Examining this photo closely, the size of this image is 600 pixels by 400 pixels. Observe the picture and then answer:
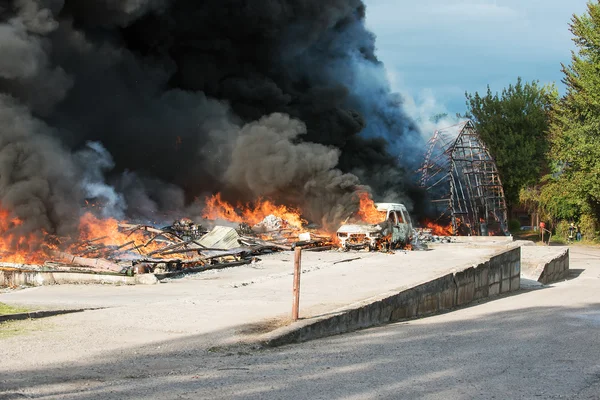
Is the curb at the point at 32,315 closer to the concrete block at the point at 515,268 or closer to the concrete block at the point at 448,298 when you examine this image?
the concrete block at the point at 448,298

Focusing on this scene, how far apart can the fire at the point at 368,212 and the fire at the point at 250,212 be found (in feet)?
8.18

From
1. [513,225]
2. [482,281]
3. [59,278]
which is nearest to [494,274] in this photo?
[482,281]

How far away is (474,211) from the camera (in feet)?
115

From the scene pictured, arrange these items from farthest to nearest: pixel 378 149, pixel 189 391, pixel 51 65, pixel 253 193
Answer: pixel 378 149 < pixel 253 193 < pixel 51 65 < pixel 189 391

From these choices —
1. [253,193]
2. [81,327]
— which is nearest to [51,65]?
[253,193]

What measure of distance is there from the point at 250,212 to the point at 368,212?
631cm

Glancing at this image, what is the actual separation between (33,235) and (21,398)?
13.7 meters

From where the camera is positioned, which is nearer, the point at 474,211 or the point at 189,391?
the point at 189,391

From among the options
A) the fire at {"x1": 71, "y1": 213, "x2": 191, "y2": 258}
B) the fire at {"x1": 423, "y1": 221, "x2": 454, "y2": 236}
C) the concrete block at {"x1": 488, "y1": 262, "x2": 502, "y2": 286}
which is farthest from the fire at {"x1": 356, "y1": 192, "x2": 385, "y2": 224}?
the fire at {"x1": 423, "y1": 221, "x2": 454, "y2": 236}

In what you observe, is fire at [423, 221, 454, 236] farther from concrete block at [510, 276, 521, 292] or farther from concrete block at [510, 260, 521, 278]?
concrete block at [510, 260, 521, 278]

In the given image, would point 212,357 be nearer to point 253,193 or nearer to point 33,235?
point 33,235

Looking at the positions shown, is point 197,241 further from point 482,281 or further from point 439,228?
point 439,228

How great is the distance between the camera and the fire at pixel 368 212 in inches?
877

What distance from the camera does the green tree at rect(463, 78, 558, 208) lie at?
4384 cm
